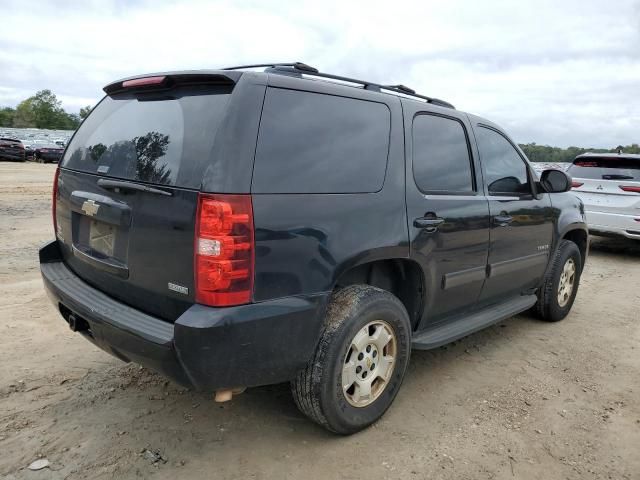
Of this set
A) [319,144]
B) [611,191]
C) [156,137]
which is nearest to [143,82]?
[156,137]

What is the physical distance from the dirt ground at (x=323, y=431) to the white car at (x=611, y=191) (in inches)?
169

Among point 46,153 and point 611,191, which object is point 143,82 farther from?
point 46,153

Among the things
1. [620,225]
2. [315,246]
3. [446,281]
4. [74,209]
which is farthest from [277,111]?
[620,225]

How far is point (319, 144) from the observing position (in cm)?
257

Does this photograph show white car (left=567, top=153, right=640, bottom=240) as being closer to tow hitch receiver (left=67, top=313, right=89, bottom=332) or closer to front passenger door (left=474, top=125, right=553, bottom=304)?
front passenger door (left=474, top=125, right=553, bottom=304)

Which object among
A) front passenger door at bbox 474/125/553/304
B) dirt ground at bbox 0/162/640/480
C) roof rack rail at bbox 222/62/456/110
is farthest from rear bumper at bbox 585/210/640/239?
roof rack rail at bbox 222/62/456/110

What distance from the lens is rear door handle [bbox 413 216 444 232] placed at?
2.99 meters

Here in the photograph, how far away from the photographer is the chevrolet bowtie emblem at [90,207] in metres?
2.68

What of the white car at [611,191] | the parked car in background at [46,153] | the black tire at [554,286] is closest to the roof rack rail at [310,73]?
the black tire at [554,286]

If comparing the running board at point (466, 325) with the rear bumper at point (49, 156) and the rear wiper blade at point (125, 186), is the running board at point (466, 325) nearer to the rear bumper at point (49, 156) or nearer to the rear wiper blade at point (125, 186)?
the rear wiper blade at point (125, 186)

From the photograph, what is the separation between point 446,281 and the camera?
3293 millimetres

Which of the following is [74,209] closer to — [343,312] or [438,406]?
[343,312]

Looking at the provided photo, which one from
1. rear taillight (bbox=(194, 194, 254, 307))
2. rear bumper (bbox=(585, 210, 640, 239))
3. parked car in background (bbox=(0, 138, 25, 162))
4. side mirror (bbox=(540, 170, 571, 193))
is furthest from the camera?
parked car in background (bbox=(0, 138, 25, 162))

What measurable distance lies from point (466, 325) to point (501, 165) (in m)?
1.34
